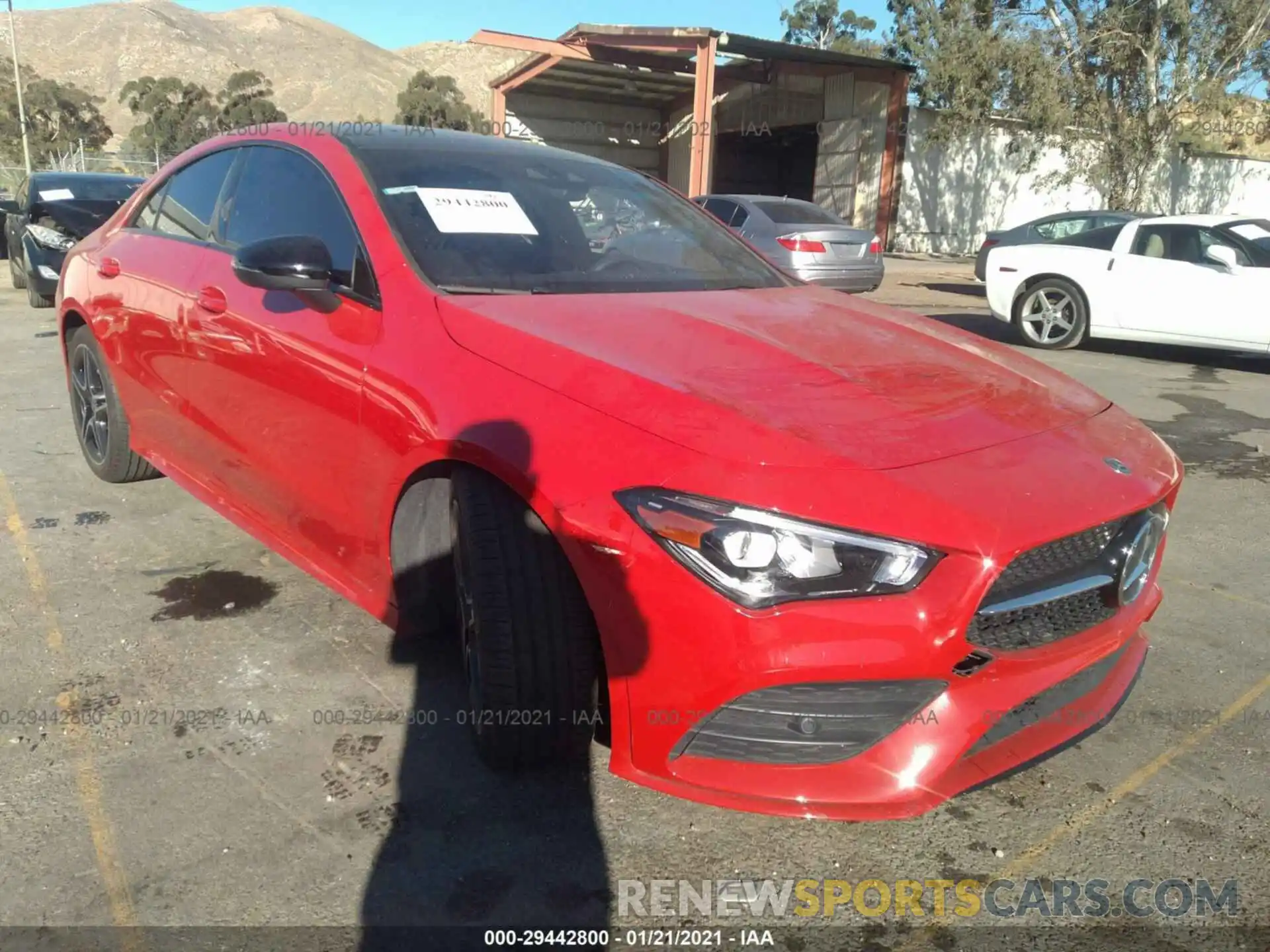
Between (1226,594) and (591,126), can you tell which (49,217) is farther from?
(591,126)

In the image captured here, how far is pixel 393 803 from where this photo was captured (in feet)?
7.52

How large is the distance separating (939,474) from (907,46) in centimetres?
3354

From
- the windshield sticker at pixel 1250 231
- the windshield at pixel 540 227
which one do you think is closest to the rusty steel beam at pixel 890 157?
the windshield sticker at pixel 1250 231

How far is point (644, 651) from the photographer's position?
1.95 meters

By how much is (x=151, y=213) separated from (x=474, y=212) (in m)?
1.83

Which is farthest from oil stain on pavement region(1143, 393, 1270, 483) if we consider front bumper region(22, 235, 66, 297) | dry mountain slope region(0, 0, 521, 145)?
dry mountain slope region(0, 0, 521, 145)

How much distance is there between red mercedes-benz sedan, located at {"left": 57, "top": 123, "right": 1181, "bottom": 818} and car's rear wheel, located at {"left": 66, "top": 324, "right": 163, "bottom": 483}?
1.14m

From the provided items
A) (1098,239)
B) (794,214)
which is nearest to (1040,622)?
(1098,239)

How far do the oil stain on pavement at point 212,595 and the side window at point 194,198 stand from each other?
1.18 meters

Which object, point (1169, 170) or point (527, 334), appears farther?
point (1169, 170)

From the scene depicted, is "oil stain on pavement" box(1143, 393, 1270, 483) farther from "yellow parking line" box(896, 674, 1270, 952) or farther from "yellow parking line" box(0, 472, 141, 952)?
"yellow parking line" box(0, 472, 141, 952)

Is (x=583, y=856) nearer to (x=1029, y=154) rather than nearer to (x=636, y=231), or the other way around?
Answer: (x=636, y=231)

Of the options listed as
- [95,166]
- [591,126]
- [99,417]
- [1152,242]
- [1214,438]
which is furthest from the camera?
[95,166]

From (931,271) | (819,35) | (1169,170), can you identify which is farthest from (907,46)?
(819,35)
